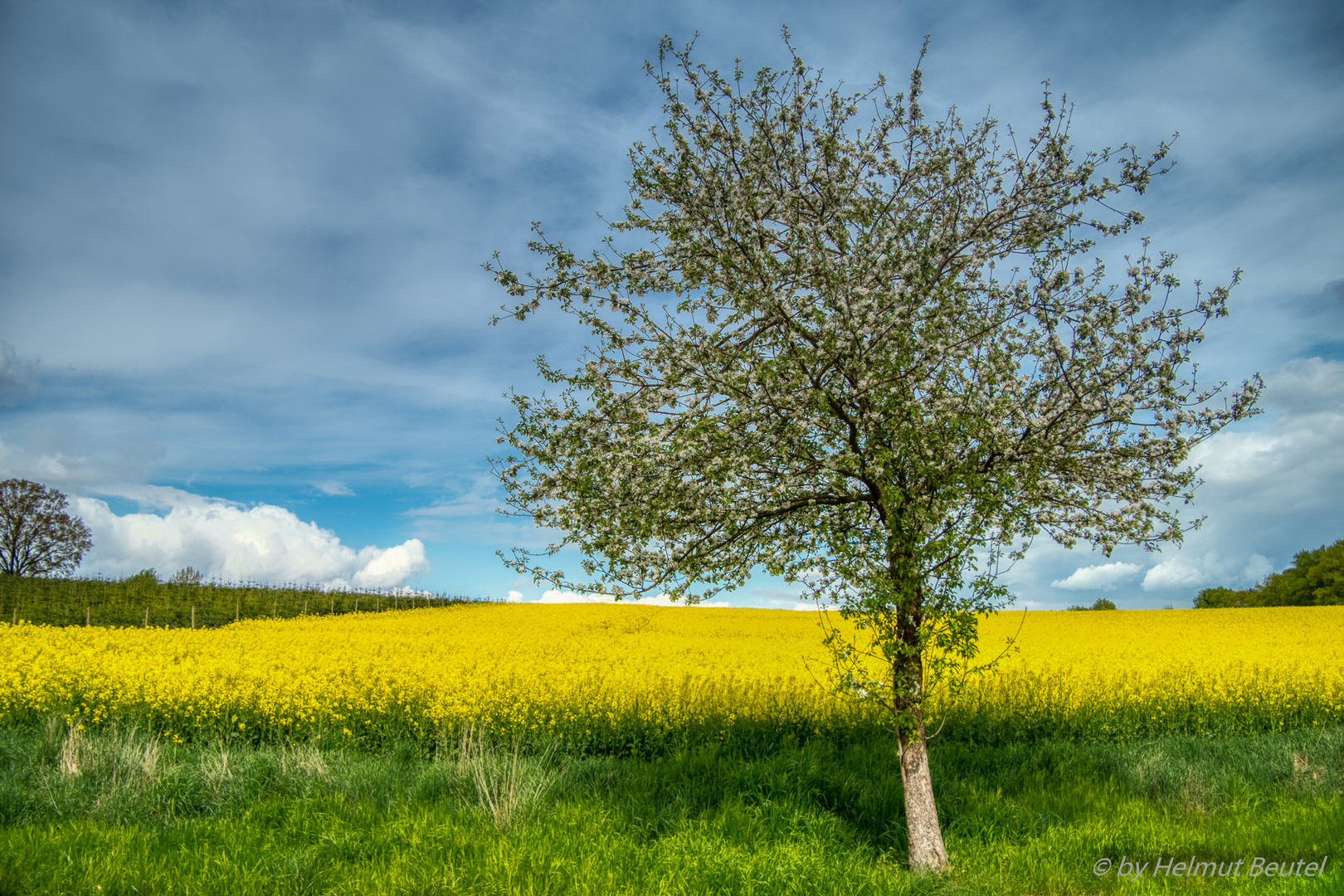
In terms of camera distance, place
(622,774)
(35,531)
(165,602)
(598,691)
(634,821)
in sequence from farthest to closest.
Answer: (35,531)
(165,602)
(598,691)
(622,774)
(634,821)

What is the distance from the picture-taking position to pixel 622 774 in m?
9.79

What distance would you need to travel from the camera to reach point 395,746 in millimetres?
11531

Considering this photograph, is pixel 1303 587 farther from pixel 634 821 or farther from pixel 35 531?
pixel 35 531

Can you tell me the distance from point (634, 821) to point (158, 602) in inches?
1799

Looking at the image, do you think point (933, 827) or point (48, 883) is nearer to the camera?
point (48, 883)

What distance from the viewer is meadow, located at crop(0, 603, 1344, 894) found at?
6.66m

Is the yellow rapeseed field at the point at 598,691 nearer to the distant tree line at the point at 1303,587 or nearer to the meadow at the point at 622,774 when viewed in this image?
the meadow at the point at 622,774

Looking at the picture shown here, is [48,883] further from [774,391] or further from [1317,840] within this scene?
[1317,840]

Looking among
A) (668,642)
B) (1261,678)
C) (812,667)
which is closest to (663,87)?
(812,667)

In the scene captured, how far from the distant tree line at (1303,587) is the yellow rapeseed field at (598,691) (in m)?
45.8

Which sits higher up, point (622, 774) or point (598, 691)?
point (598, 691)

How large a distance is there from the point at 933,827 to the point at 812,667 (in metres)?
10.8

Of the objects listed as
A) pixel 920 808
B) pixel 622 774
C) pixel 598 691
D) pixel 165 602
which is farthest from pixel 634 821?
pixel 165 602

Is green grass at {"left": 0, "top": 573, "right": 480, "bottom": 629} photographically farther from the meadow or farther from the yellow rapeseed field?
the meadow
